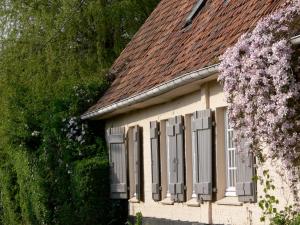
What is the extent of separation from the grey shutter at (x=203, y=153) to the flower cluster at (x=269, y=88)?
8.33ft

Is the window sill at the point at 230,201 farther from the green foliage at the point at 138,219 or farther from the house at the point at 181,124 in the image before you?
the green foliage at the point at 138,219

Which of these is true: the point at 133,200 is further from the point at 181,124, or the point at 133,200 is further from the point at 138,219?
the point at 181,124

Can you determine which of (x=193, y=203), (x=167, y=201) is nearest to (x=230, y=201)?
(x=193, y=203)

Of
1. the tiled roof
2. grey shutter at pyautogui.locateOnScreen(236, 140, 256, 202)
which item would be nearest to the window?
grey shutter at pyautogui.locateOnScreen(236, 140, 256, 202)

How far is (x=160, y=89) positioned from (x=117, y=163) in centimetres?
472

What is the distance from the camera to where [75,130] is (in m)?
20.7

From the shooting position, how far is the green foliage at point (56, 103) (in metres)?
20.1

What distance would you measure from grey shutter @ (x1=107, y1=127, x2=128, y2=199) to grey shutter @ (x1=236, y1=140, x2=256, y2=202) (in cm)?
685

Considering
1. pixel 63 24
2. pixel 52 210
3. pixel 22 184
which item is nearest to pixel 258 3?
pixel 52 210

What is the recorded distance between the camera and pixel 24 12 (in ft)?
88.1

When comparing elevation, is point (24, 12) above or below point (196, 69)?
above

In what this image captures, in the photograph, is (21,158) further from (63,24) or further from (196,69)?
(196,69)

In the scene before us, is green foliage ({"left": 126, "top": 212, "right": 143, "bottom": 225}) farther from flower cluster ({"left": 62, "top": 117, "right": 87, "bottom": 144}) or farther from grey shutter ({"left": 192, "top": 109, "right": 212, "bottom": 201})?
grey shutter ({"left": 192, "top": 109, "right": 212, "bottom": 201})

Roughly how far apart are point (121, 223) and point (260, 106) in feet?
31.8
